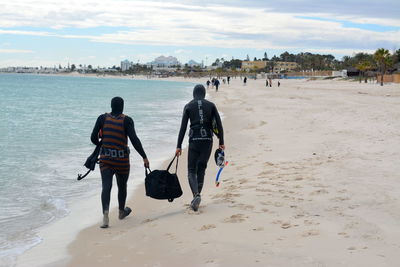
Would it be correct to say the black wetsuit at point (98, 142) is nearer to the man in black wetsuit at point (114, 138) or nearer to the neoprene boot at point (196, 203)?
the man in black wetsuit at point (114, 138)

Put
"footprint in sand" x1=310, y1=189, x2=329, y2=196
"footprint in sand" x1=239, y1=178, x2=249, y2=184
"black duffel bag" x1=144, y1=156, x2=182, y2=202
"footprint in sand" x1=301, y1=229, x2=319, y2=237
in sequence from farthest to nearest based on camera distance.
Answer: "footprint in sand" x1=239, y1=178, x2=249, y2=184 < "footprint in sand" x1=310, y1=189, x2=329, y2=196 < "black duffel bag" x1=144, y1=156, x2=182, y2=202 < "footprint in sand" x1=301, y1=229, x2=319, y2=237

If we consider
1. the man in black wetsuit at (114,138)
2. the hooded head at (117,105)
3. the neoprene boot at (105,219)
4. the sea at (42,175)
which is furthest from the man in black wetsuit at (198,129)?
the sea at (42,175)

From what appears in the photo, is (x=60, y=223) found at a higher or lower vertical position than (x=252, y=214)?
lower

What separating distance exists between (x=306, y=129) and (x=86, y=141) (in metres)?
7.60

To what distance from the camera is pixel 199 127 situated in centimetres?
683

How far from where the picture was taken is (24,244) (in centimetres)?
650

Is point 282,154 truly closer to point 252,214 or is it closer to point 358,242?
point 252,214

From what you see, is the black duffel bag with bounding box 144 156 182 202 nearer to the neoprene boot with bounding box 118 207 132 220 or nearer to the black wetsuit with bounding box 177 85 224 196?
the black wetsuit with bounding box 177 85 224 196

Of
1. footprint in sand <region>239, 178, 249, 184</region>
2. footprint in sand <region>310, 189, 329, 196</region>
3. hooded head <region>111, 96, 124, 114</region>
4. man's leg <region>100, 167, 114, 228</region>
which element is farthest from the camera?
footprint in sand <region>239, 178, 249, 184</region>

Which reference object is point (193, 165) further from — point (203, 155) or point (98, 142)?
point (98, 142)

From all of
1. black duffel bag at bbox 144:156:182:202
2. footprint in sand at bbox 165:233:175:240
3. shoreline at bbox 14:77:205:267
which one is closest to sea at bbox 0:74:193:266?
shoreline at bbox 14:77:205:267

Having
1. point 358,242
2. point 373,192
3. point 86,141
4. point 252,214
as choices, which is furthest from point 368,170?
point 86,141

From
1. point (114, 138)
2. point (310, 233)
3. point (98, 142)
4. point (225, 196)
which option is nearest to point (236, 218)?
point (310, 233)

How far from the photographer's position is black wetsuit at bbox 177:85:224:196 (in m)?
6.79
